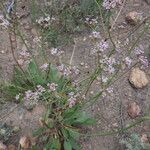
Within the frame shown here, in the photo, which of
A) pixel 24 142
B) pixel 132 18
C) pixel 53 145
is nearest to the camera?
pixel 53 145

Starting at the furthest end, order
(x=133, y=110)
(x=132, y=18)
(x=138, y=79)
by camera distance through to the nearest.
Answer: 1. (x=132, y=18)
2. (x=138, y=79)
3. (x=133, y=110)

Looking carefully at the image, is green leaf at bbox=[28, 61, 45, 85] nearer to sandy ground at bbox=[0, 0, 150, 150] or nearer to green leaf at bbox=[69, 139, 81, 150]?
sandy ground at bbox=[0, 0, 150, 150]

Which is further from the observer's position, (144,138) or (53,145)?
(144,138)

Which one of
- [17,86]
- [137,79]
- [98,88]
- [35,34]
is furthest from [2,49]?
[137,79]

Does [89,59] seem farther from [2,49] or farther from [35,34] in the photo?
[2,49]

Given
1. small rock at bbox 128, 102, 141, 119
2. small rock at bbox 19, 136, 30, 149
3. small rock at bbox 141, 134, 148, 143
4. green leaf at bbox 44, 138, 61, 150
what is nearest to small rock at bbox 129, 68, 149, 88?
small rock at bbox 128, 102, 141, 119

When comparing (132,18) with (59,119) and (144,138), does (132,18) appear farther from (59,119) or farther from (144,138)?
(59,119)

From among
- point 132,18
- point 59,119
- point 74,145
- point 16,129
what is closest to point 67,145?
point 74,145

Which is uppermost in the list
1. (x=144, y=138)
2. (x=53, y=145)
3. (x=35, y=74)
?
(x=35, y=74)

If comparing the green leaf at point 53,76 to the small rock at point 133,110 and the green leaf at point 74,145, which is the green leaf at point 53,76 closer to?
the green leaf at point 74,145

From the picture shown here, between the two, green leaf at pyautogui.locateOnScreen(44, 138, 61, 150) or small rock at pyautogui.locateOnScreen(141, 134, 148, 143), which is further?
small rock at pyautogui.locateOnScreen(141, 134, 148, 143)
